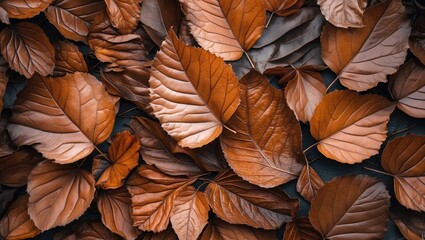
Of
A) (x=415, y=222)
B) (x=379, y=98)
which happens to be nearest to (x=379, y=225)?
(x=415, y=222)

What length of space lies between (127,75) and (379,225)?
38 centimetres

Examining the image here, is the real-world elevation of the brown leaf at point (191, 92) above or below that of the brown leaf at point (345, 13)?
below

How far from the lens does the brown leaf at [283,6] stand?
0.68 metres

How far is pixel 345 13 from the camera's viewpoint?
65cm

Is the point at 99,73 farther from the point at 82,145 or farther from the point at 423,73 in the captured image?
the point at 423,73

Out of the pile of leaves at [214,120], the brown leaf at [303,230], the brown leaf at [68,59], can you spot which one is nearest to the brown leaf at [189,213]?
the pile of leaves at [214,120]

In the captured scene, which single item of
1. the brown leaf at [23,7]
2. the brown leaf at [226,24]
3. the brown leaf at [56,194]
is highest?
the brown leaf at [23,7]

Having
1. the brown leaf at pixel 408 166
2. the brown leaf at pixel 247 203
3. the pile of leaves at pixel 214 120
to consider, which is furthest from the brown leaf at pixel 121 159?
the brown leaf at pixel 408 166

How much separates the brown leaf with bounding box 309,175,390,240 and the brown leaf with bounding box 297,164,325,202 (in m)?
0.02

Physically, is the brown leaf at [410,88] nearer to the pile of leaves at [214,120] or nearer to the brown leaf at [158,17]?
the pile of leaves at [214,120]

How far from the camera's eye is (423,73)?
2.21ft

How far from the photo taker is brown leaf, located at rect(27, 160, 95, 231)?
0.66 meters

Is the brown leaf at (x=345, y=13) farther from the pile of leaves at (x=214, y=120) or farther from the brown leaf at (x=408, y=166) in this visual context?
the brown leaf at (x=408, y=166)

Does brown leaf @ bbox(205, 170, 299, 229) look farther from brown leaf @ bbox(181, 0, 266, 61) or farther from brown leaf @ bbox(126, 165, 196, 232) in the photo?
brown leaf @ bbox(181, 0, 266, 61)
